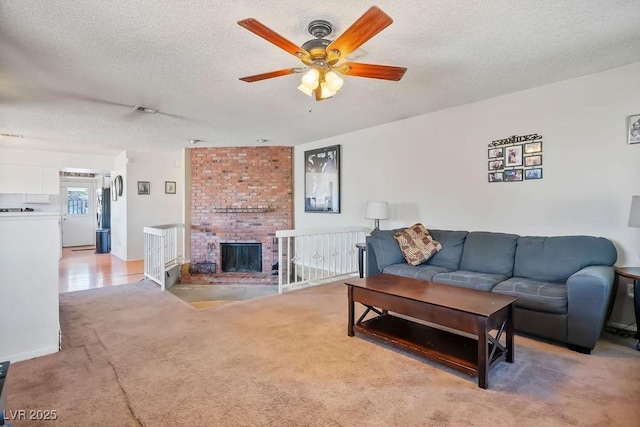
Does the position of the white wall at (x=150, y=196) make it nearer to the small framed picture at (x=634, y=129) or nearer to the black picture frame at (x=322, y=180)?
the black picture frame at (x=322, y=180)

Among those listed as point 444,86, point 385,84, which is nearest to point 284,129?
point 385,84

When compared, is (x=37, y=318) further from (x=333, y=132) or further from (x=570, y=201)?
(x=570, y=201)

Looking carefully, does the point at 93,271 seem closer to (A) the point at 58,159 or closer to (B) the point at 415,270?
(A) the point at 58,159

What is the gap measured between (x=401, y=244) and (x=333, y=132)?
2390mm

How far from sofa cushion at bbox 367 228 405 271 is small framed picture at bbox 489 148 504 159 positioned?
1.40 metres

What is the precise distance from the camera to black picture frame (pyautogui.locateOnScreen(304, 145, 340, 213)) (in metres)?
5.47

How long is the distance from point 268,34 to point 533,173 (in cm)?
300

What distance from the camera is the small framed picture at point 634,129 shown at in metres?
2.74

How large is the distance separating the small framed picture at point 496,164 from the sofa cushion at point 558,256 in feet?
2.79

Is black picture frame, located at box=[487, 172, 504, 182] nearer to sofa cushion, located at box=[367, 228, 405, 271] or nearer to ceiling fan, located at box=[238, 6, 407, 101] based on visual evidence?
sofa cushion, located at box=[367, 228, 405, 271]

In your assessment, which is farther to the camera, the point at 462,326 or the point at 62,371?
the point at 62,371

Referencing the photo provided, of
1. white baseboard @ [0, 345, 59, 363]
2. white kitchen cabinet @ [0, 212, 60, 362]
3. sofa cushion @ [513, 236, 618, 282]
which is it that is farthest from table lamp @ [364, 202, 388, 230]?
white baseboard @ [0, 345, 59, 363]

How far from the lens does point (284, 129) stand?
497 cm

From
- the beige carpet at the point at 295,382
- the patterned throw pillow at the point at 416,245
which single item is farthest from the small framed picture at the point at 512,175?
the beige carpet at the point at 295,382
